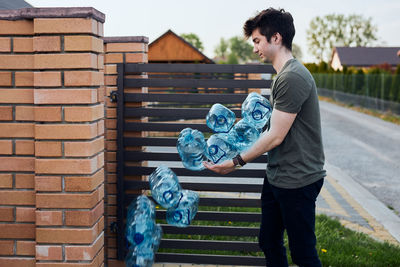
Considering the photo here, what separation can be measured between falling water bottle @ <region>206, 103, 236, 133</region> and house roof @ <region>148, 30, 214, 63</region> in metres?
26.9

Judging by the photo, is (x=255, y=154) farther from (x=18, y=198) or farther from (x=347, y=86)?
(x=347, y=86)

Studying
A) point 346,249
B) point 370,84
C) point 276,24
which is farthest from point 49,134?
point 370,84

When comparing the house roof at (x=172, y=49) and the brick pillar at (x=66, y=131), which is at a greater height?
the house roof at (x=172, y=49)

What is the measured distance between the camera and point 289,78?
291 cm

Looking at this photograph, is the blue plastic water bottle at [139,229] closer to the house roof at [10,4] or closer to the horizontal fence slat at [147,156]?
the horizontal fence slat at [147,156]

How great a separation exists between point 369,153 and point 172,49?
20.0m

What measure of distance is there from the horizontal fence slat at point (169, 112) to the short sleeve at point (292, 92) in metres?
1.15

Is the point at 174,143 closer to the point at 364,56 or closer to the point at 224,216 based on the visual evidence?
the point at 224,216

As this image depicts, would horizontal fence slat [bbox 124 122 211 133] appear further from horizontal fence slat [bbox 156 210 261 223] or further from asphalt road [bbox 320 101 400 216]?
asphalt road [bbox 320 101 400 216]

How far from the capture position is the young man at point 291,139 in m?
2.93

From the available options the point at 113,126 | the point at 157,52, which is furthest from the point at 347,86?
the point at 113,126

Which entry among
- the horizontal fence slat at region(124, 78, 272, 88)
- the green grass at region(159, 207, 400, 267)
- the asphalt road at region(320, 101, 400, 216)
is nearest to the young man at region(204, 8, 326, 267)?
the horizontal fence slat at region(124, 78, 272, 88)

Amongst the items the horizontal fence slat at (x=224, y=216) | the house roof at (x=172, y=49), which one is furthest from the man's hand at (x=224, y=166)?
the house roof at (x=172, y=49)

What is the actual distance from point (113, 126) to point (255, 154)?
1666 millimetres
